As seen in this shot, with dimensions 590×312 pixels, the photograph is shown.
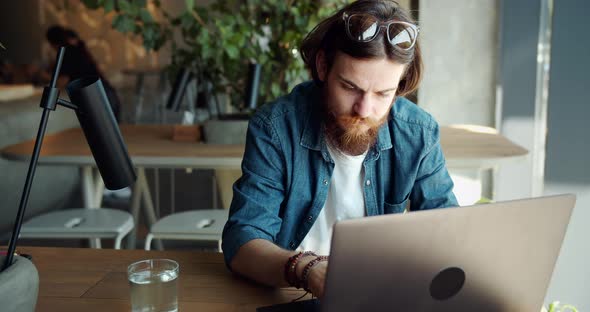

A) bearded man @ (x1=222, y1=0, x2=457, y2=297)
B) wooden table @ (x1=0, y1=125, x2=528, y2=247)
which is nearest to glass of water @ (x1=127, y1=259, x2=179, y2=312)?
bearded man @ (x1=222, y1=0, x2=457, y2=297)

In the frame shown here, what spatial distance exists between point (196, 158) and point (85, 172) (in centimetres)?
68

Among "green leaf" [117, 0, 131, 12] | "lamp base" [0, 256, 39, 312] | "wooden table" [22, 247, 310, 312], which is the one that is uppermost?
"green leaf" [117, 0, 131, 12]

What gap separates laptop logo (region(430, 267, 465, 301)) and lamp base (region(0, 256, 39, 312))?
0.59 metres

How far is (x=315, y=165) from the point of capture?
156cm

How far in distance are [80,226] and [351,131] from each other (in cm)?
149

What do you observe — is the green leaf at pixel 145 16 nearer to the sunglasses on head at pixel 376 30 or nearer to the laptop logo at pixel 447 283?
the sunglasses on head at pixel 376 30

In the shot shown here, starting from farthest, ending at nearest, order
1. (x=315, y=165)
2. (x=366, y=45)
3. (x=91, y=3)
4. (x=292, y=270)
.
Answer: (x=91, y=3) → (x=315, y=165) → (x=366, y=45) → (x=292, y=270)

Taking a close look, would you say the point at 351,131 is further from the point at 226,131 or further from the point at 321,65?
the point at 226,131

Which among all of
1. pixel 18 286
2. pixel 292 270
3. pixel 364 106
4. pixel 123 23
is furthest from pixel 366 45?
pixel 123 23

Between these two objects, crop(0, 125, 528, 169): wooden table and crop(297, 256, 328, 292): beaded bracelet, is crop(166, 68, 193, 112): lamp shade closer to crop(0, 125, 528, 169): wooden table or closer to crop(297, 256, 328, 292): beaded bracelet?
crop(0, 125, 528, 169): wooden table

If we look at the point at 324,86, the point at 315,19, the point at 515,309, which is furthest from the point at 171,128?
the point at 515,309

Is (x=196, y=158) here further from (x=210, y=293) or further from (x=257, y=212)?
(x=210, y=293)

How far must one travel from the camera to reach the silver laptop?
0.87 m

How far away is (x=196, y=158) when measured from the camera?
2.50 m
